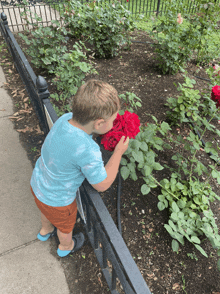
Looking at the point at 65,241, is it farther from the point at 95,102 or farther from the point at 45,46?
the point at 45,46

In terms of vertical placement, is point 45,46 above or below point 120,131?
below

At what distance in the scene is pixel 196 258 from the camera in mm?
1985

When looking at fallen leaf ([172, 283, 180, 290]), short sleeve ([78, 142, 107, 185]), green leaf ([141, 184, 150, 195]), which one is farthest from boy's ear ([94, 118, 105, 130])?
fallen leaf ([172, 283, 180, 290])

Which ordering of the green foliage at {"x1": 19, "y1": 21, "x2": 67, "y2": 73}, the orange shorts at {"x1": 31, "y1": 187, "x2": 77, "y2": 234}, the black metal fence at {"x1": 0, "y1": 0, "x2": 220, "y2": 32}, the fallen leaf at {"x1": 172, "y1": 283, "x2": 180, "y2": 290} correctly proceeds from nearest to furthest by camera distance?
the orange shorts at {"x1": 31, "y1": 187, "x2": 77, "y2": 234}
the fallen leaf at {"x1": 172, "y1": 283, "x2": 180, "y2": 290}
the green foliage at {"x1": 19, "y1": 21, "x2": 67, "y2": 73}
the black metal fence at {"x1": 0, "y1": 0, "x2": 220, "y2": 32}

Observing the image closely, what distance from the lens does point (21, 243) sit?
2.02 metres

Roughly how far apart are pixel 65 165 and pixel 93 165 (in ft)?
0.65

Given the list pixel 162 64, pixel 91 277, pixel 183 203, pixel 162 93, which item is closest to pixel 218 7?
pixel 162 64

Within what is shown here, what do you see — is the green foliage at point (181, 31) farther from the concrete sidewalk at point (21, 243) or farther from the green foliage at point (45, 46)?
the concrete sidewalk at point (21, 243)

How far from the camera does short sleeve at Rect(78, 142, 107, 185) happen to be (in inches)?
48.2

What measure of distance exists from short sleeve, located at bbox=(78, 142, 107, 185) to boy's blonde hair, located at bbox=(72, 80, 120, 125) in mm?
183

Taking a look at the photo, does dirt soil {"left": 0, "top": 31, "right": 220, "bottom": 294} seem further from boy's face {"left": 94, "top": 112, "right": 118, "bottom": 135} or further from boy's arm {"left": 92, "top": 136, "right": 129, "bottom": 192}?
boy's face {"left": 94, "top": 112, "right": 118, "bottom": 135}

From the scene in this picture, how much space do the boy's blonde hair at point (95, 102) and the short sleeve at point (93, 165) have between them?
18 centimetres

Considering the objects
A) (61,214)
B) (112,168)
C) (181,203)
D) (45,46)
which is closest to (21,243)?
(61,214)

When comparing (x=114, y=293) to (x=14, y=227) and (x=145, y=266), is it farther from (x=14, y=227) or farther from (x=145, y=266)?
(x=14, y=227)
